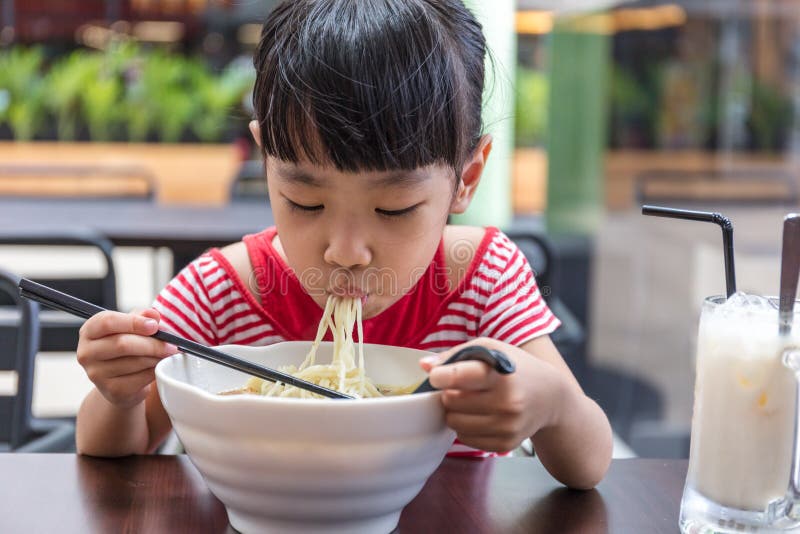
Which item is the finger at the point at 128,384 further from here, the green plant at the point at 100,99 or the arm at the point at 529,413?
the green plant at the point at 100,99

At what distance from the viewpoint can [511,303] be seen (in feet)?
3.64

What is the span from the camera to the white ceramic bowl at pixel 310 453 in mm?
643

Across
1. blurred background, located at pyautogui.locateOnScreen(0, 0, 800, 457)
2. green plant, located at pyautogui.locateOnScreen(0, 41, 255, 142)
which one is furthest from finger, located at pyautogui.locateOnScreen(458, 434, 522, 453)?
green plant, located at pyautogui.locateOnScreen(0, 41, 255, 142)

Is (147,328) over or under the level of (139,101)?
under

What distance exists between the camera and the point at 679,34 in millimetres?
4066

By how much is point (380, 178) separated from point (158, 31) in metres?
6.43

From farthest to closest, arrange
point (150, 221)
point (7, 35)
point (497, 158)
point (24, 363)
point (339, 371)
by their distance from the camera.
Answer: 1. point (7, 35)
2. point (150, 221)
3. point (497, 158)
4. point (24, 363)
5. point (339, 371)

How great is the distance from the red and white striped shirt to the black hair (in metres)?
0.25

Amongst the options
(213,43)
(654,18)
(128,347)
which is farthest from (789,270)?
(213,43)

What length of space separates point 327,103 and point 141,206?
2579 mm

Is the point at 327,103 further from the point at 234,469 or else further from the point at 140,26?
the point at 140,26

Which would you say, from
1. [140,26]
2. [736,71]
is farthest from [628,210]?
[140,26]

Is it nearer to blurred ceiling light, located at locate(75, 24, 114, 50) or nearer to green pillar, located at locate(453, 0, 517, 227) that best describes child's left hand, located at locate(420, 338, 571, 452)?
green pillar, located at locate(453, 0, 517, 227)

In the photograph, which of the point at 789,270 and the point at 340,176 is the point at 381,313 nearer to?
the point at 340,176
